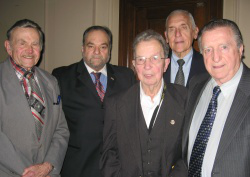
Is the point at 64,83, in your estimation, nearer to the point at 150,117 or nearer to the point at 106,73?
the point at 106,73

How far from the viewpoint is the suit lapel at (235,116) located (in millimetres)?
1438

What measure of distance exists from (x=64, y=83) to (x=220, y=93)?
5.19ft

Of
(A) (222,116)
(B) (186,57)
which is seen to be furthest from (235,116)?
(B) (186,57)

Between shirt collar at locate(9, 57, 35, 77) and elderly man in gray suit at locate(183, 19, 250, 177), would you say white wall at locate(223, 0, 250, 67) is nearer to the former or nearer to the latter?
elderly man in gray suit at locate(183, 19, 250, 177)

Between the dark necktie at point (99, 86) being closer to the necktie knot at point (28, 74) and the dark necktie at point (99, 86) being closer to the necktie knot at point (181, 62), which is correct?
the necktie knot at point (28, 74)

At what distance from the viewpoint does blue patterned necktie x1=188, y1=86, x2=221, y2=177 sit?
160 centimetres

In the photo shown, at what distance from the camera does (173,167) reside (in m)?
1.74

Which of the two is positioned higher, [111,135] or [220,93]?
[220,93]

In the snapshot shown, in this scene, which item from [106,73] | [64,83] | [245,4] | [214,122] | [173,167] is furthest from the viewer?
[245,4]

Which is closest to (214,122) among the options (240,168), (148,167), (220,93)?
(220,93)

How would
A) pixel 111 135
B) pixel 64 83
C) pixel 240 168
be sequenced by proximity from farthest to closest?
1. pixel 64 83
2. pixel 111 135
3. pixel 240 168

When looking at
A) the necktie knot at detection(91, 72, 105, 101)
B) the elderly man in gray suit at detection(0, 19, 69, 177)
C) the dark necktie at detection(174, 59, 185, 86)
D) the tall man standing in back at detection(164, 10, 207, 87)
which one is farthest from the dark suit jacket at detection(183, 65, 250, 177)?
the elderly man in gray suit at detection(0, 19, 69, 177)

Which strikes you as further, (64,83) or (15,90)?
(64,83)

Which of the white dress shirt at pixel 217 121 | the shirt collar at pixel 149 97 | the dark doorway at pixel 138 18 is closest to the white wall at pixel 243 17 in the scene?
the dark doorway at pixel 138 18
